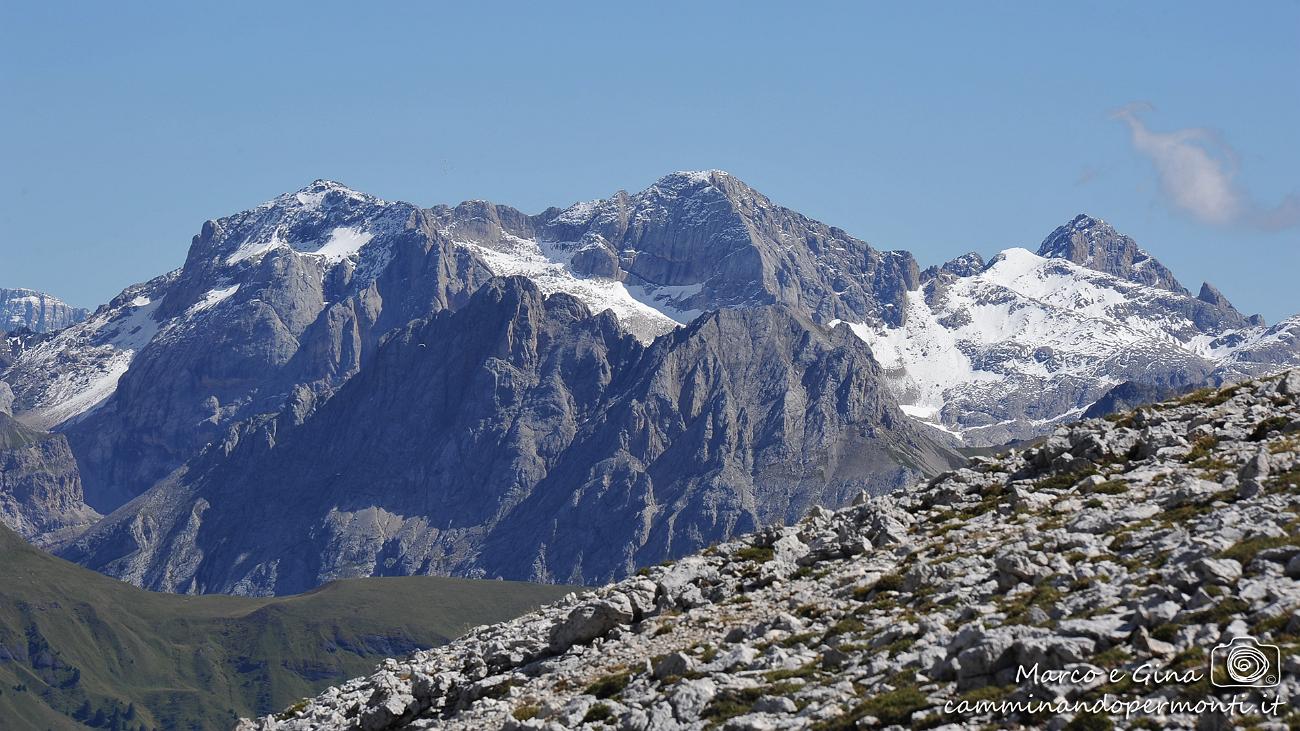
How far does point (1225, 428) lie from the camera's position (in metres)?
54.9

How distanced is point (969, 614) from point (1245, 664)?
9469 millimetres

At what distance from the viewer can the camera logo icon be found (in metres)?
29.5

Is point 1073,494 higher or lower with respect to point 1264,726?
higher

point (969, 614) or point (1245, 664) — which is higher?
point (969, 614)

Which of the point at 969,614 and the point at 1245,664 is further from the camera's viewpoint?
the point at 969,614

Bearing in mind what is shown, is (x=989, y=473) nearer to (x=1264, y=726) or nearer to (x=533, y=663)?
(x=533, y=663)

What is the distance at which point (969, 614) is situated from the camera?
38812mm

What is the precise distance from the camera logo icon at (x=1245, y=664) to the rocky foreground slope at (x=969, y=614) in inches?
3.2

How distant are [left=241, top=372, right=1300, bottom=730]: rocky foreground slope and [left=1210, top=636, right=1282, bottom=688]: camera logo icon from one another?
0.27ft

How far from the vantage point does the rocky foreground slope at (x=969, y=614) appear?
32375 millimetres

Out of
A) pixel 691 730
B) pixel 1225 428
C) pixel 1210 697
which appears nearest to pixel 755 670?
pixel 691 730

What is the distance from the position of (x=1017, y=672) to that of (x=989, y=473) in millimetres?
27866

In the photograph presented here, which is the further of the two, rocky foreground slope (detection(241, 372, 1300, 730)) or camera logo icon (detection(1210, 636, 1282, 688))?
rocky foreground slope (detection(241, 372, 1300, 730))

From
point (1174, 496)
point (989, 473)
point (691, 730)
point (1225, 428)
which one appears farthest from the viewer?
point (989, 473)
